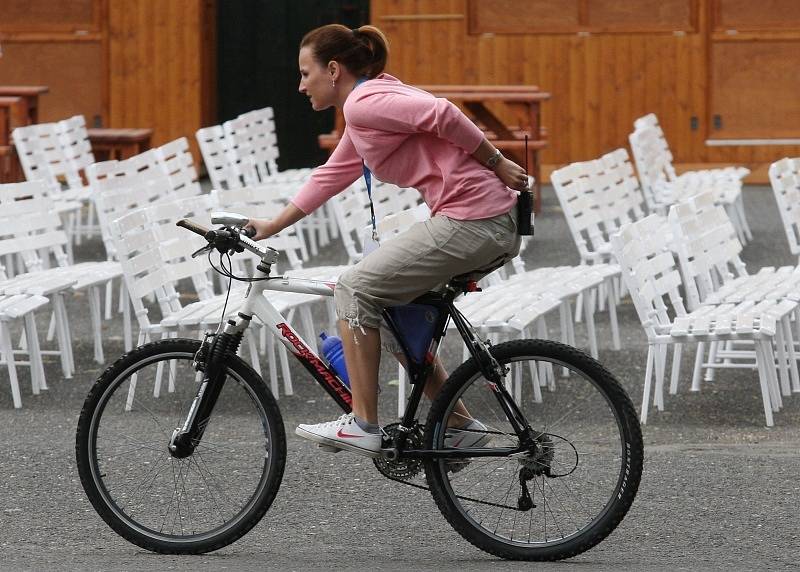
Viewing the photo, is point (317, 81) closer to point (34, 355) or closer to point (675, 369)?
point (675, 369)

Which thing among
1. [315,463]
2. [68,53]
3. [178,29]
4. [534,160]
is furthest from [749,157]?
[315,463]

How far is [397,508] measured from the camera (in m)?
6.12

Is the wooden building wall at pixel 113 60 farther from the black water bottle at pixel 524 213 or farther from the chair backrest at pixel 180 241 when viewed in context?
the black water bottle at pixel 524 213

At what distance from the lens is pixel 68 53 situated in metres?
19.1

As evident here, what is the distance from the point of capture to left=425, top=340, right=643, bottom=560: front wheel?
207 inches

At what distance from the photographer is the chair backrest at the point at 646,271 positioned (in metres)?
7.72

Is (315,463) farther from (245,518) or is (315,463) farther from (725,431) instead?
(725,431)

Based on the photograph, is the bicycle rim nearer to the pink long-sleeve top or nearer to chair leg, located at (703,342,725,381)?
the pink long-sleeve top

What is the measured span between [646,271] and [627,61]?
35.2ft

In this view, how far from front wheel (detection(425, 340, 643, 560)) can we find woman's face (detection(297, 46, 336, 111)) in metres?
0.97

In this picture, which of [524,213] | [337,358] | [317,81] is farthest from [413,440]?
[317,81]

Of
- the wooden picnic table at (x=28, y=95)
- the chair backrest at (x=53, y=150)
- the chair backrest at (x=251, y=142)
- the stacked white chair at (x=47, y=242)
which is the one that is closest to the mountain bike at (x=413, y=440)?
the stacked white chair at (x=47, y=242)

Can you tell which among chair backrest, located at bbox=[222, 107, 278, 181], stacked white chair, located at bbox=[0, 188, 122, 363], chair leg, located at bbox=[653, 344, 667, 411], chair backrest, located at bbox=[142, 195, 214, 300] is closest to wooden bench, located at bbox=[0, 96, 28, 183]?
chair backrest, located at bbox=[222, 107, 278, 181]

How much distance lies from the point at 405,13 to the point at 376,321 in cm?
1350
